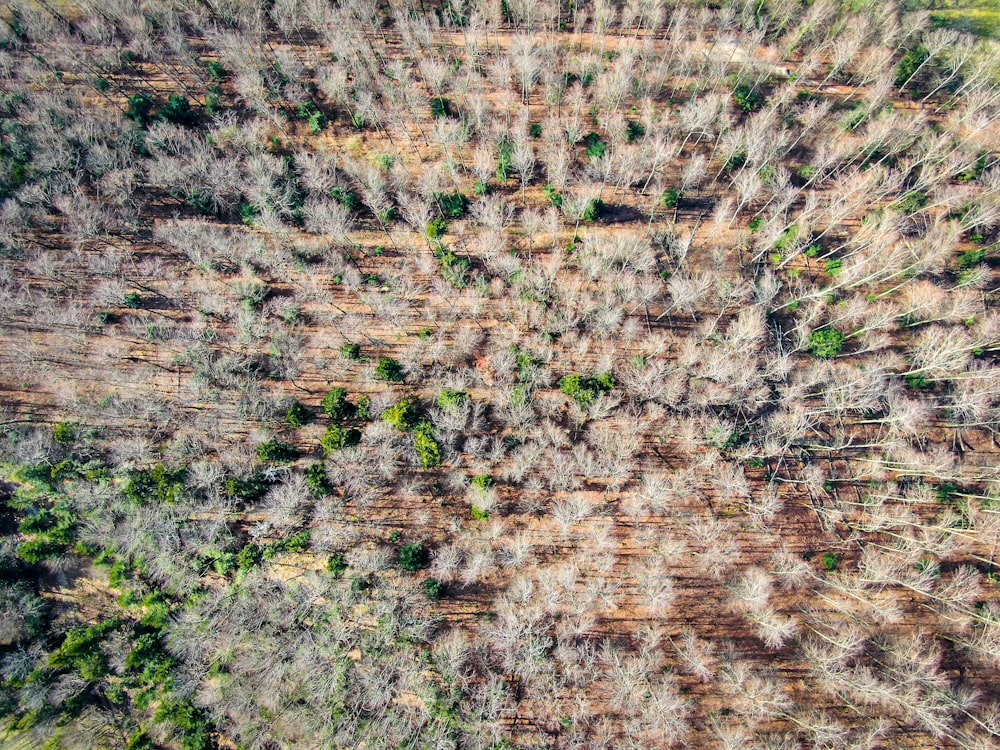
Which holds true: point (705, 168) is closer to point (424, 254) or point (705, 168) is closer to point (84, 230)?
point (424, 254)

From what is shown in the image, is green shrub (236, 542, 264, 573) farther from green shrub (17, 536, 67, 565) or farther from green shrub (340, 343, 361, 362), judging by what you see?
green shrub (340, 343, 361, 362)

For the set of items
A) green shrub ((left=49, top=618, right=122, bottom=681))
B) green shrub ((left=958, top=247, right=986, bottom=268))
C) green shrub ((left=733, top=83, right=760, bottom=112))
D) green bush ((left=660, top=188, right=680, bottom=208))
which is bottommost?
green shrub ((left=49, top=618, right=122, bottom=681))

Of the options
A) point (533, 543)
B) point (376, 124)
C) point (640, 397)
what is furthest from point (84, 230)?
point (640, 397)

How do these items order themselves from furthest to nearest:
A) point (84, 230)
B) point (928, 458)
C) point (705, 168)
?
point (705, 168) < point (84, 230) < point (928, 458)

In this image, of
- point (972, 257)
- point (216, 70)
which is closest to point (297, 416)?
point (216, 70)

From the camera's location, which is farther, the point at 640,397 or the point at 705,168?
the point at 705,168

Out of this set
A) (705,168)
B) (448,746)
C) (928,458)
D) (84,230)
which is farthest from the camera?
(705,168)

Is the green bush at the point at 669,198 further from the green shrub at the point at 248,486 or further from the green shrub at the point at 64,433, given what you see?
the green shrub at the point at 64,433

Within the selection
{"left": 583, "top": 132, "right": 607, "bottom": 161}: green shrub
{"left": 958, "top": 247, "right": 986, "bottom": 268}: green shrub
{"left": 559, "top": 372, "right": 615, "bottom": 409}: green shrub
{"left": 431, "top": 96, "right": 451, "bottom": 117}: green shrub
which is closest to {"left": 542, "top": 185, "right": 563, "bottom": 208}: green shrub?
{"left": 583, "top": 132, "right": 607, "bottom": 161}: green shrub
